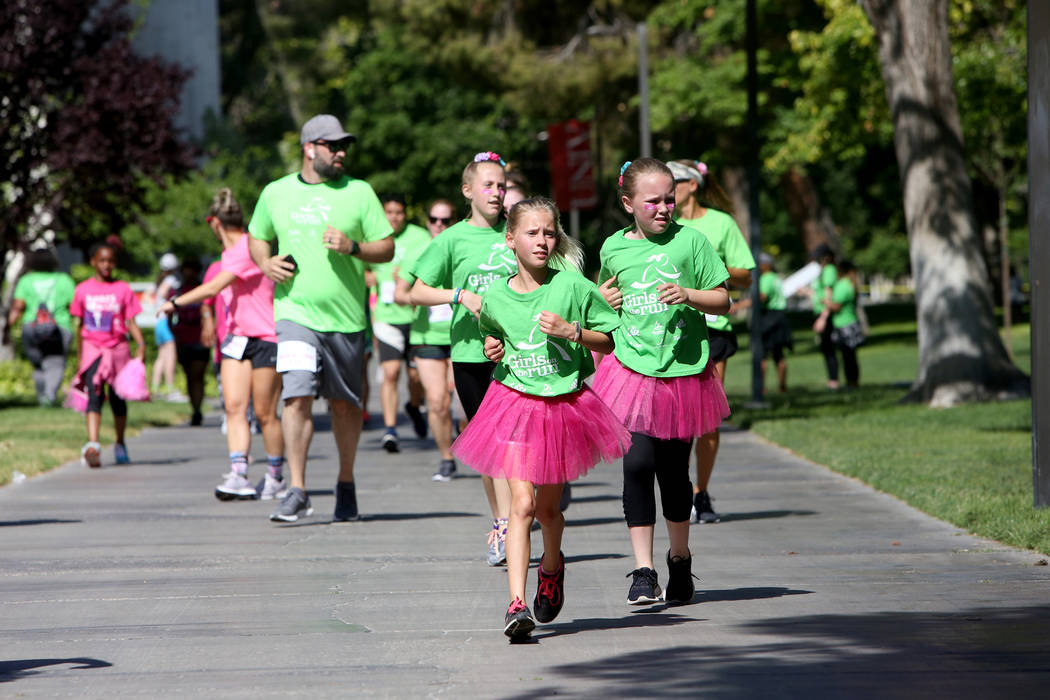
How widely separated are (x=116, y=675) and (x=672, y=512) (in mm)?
2387

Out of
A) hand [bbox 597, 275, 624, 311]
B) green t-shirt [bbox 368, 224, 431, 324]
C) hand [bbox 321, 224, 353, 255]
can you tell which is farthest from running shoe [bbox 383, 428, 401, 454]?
hand [bbox 597, 275, 624, 311]

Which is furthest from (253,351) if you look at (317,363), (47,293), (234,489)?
(47,293)

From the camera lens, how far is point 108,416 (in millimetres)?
18219

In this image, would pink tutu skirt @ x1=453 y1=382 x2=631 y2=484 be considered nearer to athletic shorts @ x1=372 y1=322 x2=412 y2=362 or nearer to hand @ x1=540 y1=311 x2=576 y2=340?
hand @ x1=540 y1=311 x2=576 y2=340

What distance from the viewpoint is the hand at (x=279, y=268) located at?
9.02 meters

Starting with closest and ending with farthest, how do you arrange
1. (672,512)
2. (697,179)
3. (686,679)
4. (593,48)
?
(686,679), (672,512), (697,179), (593,48)

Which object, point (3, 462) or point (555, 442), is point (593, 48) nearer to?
point (3, 462)

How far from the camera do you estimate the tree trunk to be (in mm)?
17453

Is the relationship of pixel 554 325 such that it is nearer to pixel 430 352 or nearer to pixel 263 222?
pixel 263 222

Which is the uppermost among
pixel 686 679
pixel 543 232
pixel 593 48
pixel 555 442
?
pixel 593 48

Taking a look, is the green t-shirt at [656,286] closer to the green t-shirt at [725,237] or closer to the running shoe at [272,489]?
the green t-shirt at [725,237]

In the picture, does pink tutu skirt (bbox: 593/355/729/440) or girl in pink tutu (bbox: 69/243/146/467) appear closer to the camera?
pink tutu skirt (bbox: 593/355/729/440)

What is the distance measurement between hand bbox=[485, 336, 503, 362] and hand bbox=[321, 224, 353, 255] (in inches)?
108

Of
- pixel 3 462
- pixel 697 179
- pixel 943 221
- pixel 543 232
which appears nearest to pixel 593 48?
pixel 943 221
